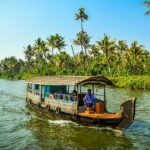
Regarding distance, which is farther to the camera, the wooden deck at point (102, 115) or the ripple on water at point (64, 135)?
the wooden deck at point (102, 115)

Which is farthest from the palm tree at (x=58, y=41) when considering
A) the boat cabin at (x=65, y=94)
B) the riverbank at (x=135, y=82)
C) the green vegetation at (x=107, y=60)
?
the boat cabin at (x=65, y=94)

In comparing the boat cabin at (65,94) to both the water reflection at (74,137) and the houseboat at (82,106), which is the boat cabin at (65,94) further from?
the water reflection at (74,137)

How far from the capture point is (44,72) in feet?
262

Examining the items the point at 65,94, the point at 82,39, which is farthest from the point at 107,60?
the point at 65,94

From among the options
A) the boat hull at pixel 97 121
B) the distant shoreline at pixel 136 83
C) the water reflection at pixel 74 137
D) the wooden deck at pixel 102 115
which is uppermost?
the distant shoreline at pixel 136 83

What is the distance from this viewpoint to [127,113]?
44.2 feet

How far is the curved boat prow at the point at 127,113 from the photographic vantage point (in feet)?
43.7

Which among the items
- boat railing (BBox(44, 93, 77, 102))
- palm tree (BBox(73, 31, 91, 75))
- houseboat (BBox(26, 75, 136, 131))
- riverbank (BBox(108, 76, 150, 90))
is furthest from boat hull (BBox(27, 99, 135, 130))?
palm tree (BBox(73, 31, 91, 75))

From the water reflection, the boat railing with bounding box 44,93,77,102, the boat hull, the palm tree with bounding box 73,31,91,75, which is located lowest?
the water reflection

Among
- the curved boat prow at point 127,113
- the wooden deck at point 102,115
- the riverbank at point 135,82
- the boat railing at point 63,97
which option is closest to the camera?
the curved boat prow at point 127,113

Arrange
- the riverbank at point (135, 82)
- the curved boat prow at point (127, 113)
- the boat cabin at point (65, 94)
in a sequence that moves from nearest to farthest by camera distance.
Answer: the curved boat prow at point (127, 113) < the boat cabin at point (65, 94) < the riverbank at point (135, 82)

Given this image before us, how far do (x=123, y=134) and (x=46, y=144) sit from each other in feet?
13.0

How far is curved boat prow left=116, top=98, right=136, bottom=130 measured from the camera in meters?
13.3

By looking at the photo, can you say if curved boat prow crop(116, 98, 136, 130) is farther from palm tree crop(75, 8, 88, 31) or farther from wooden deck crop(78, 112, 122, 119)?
palm tree crop(75, 8, 88, 31)
